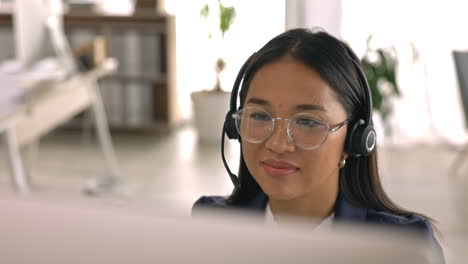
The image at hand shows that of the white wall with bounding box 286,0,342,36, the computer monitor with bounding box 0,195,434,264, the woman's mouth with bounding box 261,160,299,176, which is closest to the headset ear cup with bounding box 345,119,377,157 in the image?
the woman's mouth with bounding box 261,160,299,176

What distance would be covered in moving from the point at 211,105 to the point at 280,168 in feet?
11.3

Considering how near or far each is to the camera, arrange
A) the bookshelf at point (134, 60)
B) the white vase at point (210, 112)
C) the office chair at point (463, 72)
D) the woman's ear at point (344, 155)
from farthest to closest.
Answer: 1. the bookshelf at point (134, 60)
2. the white vase at point (210, 112)
3. the office chair at point (463, 72)
4. the woman's ear at point (344, 155)

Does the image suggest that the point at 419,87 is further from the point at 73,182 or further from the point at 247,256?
the point at 247,256

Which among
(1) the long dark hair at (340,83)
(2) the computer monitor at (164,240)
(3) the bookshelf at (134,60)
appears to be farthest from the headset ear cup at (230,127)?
(3) the bookshelf at (134,60)

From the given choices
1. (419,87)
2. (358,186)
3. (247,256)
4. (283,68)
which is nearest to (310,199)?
(358,186)

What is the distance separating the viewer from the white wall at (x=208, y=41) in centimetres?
424

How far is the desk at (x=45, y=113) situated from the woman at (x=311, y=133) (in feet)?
6.43

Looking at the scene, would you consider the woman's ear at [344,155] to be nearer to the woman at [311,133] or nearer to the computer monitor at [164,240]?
the woman at [311,133]

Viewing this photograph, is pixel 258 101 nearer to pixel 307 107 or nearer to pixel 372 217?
pixel 307 107

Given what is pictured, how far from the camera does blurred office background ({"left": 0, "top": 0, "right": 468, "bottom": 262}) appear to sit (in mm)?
3572

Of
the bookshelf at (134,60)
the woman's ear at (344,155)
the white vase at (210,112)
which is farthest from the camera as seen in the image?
the bookshelf at (134,60)

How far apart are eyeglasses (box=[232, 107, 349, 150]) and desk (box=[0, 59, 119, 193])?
6.42 ft

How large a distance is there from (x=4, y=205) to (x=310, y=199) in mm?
719

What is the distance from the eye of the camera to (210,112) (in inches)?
170
